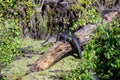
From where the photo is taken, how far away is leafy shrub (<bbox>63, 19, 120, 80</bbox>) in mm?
4901

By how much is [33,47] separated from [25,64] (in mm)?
1389

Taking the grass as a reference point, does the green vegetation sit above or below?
above

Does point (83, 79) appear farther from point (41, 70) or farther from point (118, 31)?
point (41, 70)

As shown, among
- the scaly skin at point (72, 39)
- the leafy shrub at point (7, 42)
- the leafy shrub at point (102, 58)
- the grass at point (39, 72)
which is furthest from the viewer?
the scaly skin at point (72, 39)

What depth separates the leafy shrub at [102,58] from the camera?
490cm

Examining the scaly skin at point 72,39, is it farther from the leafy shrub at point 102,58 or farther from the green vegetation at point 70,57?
the leafy shrub at point 102,58

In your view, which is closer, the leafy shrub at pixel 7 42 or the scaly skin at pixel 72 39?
the leafy shrub at pixel 7 42

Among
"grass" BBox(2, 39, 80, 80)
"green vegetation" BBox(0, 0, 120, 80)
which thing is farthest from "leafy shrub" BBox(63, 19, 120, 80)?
"grass" BBox(2, 39, 80, 80)

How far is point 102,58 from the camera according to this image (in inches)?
202

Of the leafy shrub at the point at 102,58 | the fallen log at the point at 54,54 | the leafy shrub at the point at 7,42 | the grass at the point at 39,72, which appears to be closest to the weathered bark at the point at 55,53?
the fallen log at the point at 54,54

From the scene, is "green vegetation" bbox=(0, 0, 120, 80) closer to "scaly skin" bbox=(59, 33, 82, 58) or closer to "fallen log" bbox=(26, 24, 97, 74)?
"fallen log" bbox=(26, 24, 97, 74)

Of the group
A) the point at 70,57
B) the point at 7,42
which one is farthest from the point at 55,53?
the point at 7,42

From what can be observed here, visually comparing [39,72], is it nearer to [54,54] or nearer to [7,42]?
[54,54]

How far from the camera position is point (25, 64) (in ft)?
27.5
